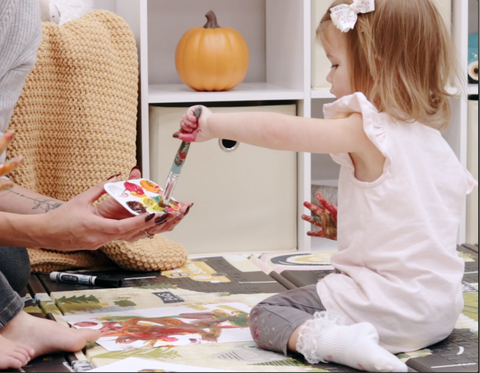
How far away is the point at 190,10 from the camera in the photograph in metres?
2.05

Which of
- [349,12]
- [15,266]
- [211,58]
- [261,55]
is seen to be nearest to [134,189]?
[15,266]

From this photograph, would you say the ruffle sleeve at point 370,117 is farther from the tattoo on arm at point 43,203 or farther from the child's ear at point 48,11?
the child's ear at point 48,11

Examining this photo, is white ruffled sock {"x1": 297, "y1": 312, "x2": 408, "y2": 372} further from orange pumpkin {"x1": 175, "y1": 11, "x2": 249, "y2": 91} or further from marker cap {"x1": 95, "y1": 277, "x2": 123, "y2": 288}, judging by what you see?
orange pumpkin {"x1": 175, "y1": 11, "x2": 249, "y2": 91}

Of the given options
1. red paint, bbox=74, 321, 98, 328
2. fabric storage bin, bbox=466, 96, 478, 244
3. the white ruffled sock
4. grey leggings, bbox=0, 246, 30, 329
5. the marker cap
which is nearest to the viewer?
the white ruffled sock

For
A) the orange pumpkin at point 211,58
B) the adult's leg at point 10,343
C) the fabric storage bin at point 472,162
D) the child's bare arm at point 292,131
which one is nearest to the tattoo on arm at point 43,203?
the adult's leg at point 10,343

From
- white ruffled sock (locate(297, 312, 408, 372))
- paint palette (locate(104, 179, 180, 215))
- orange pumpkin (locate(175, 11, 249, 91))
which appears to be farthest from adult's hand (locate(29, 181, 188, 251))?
orange pumpkin (locate(175, 11, 249, 91))

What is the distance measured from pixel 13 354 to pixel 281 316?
15.4 inches

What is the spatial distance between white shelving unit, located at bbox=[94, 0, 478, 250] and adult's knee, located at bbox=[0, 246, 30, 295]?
463 mm

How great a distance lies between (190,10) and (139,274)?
2.83 feet

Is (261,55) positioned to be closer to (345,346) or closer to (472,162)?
(472,162)

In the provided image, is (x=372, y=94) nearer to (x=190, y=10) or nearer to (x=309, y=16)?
(x=309, y=16)

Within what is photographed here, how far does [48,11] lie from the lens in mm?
1695

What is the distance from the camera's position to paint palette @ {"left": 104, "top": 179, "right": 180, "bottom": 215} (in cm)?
122

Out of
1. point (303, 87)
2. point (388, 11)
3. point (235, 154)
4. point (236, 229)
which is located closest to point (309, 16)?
point (303, 87)
